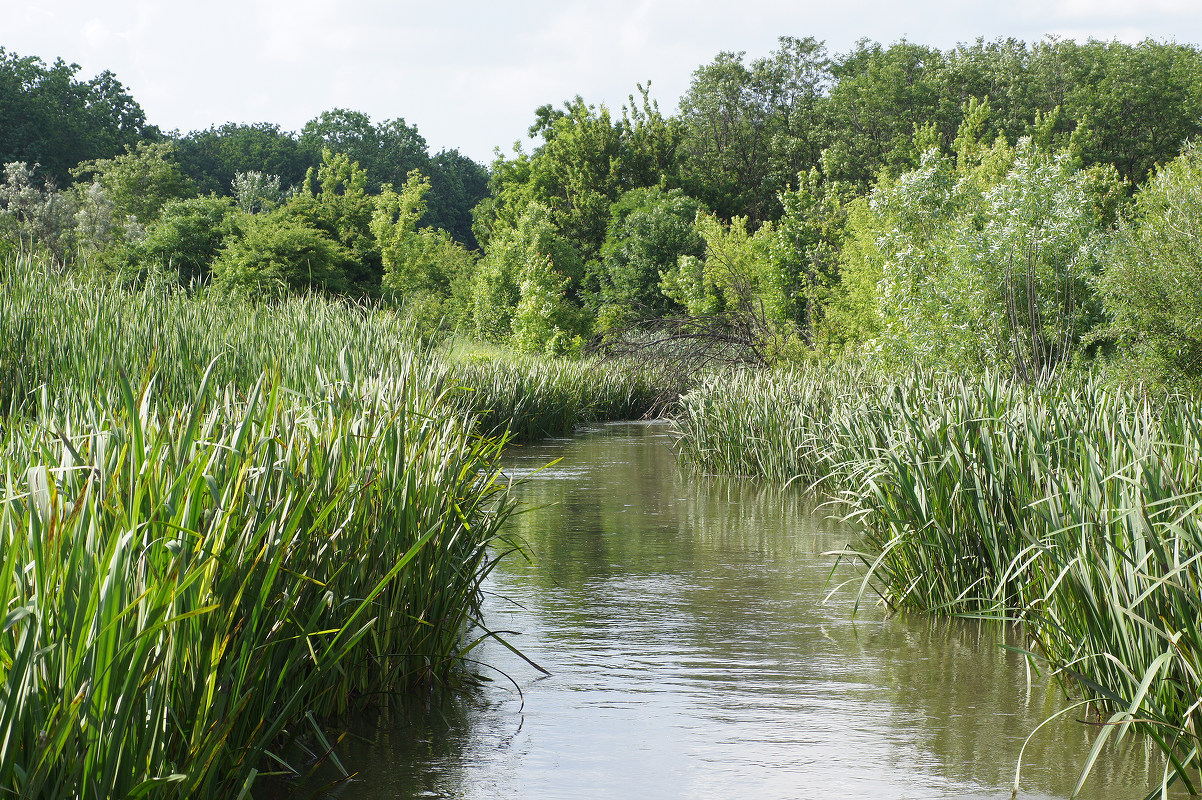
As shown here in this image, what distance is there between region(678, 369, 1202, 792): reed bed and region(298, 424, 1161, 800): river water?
0.86 feet

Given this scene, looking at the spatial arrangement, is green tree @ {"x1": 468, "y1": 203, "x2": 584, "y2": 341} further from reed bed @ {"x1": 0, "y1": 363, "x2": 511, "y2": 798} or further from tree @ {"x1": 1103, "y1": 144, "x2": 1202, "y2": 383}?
reed bed @ {"x1": 0, "y1": 363, "x2": 511, "y2": 798}

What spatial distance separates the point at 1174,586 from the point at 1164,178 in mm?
10974

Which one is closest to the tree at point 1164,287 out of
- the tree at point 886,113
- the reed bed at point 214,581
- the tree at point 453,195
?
the reed bed at point 214,581

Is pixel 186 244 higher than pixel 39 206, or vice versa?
pixel 39 206

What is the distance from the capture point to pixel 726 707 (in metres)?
4.45

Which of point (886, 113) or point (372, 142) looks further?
point (372, 142)

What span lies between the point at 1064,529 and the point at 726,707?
1867mm

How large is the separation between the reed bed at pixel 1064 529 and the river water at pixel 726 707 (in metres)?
0.26

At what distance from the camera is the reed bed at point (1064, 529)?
11.2ft

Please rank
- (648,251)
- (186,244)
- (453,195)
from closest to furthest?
(186,244), (648,251), (453,195)

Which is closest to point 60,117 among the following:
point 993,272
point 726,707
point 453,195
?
point 453,195

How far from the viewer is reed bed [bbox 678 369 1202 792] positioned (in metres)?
3.42

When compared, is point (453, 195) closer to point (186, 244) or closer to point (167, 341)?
point (186, 244)

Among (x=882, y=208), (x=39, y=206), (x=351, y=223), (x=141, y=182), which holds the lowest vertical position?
(x=882, y=208)
